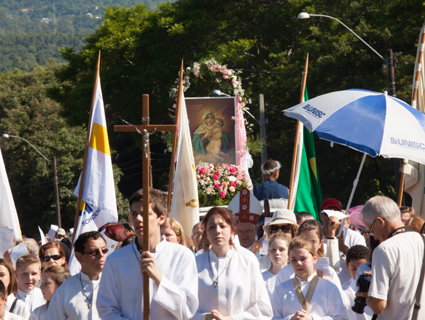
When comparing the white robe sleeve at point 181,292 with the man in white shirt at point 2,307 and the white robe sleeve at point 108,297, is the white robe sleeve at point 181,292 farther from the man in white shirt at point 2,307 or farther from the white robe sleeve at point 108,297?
the man in white shirt at point 2,307

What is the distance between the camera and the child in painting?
1159 centimetres

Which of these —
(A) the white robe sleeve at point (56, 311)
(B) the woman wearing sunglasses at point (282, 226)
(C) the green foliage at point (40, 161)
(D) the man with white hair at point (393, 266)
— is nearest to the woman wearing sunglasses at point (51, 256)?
(A) the white robe sleeve at point (56, 311)

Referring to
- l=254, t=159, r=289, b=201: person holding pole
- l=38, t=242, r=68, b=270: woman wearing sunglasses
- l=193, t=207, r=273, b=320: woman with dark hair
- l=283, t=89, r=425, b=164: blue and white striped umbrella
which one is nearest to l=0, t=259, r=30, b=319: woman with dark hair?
l=38, t=242, r=68, b=270: woman wearing sunglasses

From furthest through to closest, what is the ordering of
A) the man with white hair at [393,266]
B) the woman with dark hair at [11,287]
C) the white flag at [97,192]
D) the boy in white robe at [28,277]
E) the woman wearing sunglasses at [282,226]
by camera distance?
the white flag at [97,192]
the woman wearing sunglasses at [282,226]
the boy in white robe at [28,277]
the woman with dark hair at [11,287]
the man with white hair at [393,266]

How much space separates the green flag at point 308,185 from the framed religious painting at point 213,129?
3.19 meters

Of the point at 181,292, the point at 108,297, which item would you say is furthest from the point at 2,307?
the point at 181,292

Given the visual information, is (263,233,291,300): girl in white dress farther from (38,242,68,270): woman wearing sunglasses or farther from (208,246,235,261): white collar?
→ (38,242,68,270): woman wearing sunglasses

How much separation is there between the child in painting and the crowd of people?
5.72m

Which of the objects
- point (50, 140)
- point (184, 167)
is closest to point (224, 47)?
point (50, 140)

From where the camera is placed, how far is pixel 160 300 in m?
3.69

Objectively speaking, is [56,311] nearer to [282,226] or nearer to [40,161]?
[282,226]

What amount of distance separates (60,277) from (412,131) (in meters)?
3.34

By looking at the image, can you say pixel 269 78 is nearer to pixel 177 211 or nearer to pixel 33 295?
pixel 177 211

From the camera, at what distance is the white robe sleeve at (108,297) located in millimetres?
3801
